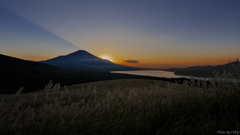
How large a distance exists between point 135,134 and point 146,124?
303mm

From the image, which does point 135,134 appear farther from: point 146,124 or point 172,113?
point 172,113

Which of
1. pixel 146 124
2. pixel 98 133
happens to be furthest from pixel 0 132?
pixel 146 124

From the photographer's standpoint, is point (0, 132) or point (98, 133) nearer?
point (0, 132)

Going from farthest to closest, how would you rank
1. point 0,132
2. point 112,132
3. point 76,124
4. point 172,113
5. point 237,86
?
point 237,86 → point 172,113 → point 76,124 → point 112,132 → point 0,132

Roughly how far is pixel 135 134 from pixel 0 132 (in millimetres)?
1899

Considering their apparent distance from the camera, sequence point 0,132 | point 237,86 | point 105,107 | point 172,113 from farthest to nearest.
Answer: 1. point 237,86
2. point 105,107
3. point 172,113
4. point 0,132

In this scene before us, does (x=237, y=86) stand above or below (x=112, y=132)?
above

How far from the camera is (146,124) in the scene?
2.44 metres

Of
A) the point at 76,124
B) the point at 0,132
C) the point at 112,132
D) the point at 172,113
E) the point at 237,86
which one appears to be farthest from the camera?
the point at 237,86

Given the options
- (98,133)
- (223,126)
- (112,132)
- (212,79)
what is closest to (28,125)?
(98,133)

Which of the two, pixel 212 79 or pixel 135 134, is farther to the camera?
pixel 212 79

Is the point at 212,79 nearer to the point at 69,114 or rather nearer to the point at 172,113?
the point at 172,113

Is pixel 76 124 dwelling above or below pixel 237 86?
below

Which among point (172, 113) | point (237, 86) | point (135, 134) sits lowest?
point (135, 134)
